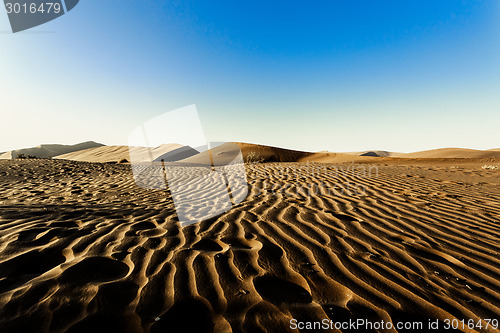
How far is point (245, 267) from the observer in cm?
204

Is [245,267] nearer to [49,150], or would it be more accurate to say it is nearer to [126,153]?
[126,153]

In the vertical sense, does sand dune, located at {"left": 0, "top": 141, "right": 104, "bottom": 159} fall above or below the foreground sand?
above

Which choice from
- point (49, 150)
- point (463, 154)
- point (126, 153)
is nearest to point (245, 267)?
point (463, 154)

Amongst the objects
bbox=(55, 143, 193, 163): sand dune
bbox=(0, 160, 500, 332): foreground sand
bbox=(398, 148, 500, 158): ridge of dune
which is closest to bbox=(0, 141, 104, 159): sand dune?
bbox=(55, 143, 193, 163): sand dune

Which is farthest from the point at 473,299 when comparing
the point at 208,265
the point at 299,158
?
the point at 299,158

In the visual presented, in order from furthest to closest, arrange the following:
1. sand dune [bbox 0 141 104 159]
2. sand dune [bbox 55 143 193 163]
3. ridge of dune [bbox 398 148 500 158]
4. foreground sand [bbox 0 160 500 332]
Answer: sand dune [bbox 0 141 104 159]
sand dune [bbox 55 143 193 163]
ridge of dune [bbox 398 148 500 158]
foreground sand [bbox 0 160 500 332]

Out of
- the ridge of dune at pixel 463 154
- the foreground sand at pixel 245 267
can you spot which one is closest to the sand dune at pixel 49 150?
the foreground sand at pixel 245 267

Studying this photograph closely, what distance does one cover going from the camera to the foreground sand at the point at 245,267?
1.49 m

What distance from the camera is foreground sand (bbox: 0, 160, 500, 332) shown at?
4.87ft

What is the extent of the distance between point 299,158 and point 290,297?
79.7 ft

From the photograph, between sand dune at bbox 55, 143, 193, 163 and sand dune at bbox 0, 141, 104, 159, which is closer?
sand dune at bbox 55, 143, 193, 163

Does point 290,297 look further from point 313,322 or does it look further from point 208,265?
point 208,265

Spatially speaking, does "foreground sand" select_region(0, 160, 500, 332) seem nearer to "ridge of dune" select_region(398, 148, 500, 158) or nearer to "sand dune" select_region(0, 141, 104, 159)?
"ridge of dune" select_region(398, 148, 500, 158)

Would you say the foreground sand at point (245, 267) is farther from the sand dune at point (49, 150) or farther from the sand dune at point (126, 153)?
the sand dune at point (49, 150)
